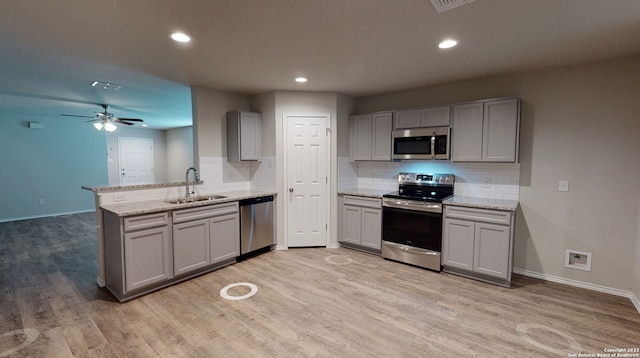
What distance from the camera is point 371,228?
413 centimetres

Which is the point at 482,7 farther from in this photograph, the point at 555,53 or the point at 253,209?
the point at 253,209

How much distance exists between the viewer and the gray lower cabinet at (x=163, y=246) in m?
2.82

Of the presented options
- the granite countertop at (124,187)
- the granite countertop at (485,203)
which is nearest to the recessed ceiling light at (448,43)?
the granite countertop at (485,203)

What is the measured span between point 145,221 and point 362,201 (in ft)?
9.13

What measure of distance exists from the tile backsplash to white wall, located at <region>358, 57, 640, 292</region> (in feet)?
0.52

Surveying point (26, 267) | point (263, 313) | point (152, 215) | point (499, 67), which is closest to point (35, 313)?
point (152, 215)

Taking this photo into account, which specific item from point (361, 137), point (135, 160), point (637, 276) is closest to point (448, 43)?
point (361, 137)

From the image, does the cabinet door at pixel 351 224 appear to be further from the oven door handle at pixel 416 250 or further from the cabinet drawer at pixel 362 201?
→ the oven door handle at pixel 416 250

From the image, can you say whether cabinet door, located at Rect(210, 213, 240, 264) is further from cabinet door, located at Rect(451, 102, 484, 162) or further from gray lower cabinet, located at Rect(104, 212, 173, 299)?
cabinet door, located at Rect(451, 102, 484, 162)

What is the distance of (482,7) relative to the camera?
6.29ft

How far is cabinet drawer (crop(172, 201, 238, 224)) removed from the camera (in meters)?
3.21

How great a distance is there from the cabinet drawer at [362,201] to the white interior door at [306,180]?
0.32 metres

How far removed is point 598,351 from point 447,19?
9.01ft

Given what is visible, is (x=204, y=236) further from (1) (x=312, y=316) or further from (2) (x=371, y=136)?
(2) (x=371, y=136)
